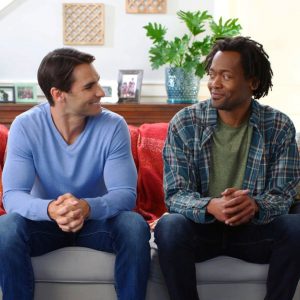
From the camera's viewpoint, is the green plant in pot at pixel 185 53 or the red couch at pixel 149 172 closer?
the red couch at pixel 149 172

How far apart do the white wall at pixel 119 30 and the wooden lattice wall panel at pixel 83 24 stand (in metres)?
0.03

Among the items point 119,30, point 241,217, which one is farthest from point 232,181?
point 119,30

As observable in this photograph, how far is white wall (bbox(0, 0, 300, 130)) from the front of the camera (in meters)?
3.62

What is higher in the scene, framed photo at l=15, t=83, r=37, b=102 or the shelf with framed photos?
framed photo at l=15, t=83, r=37, b=102

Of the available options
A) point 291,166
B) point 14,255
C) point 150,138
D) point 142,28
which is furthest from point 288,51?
point 14,255

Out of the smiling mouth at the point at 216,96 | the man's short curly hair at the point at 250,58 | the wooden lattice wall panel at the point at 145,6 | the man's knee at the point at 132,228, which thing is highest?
the wooden lattice wall panel at the point at 145,6

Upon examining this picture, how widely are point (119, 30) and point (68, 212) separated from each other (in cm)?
184

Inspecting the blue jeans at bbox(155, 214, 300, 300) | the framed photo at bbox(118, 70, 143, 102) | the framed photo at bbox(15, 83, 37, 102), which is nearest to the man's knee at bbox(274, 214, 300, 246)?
the blue jeans at bbox(155, 214, 300, 300)

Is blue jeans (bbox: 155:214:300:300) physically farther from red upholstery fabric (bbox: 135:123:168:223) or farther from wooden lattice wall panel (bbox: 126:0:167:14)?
wooden lattice wall panel (bbox: 126:0:167:14)

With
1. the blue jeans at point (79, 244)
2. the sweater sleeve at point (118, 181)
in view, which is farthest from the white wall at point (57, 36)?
the blue jeans at point (79, 244)

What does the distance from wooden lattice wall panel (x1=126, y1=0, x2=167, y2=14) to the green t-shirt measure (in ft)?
4.99

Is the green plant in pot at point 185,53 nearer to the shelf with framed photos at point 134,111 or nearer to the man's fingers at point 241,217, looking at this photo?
the shelf with framed photos at point 134,111

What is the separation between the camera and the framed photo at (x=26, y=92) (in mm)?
3496

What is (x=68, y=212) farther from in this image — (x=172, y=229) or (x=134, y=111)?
(x=134, y=111)
